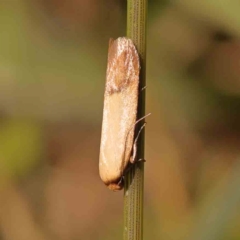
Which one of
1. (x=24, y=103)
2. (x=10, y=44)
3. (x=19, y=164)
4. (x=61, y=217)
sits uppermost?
(x=10, y=44)

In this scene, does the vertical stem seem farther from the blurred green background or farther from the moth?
the blurred green background

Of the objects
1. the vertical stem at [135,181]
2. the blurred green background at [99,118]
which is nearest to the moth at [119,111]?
the vertical stem at [135,181]

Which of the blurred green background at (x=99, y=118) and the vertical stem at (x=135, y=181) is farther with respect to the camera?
the blurred green background at (x=99, y=118)

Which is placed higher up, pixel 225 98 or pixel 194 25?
pixel 194 25

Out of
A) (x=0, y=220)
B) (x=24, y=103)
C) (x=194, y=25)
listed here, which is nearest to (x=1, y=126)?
(x=24, y=103)

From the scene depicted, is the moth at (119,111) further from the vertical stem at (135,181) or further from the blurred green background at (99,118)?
the blurred green background at (99,118)

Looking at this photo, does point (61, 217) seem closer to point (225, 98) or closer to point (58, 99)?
point (58, 99)
